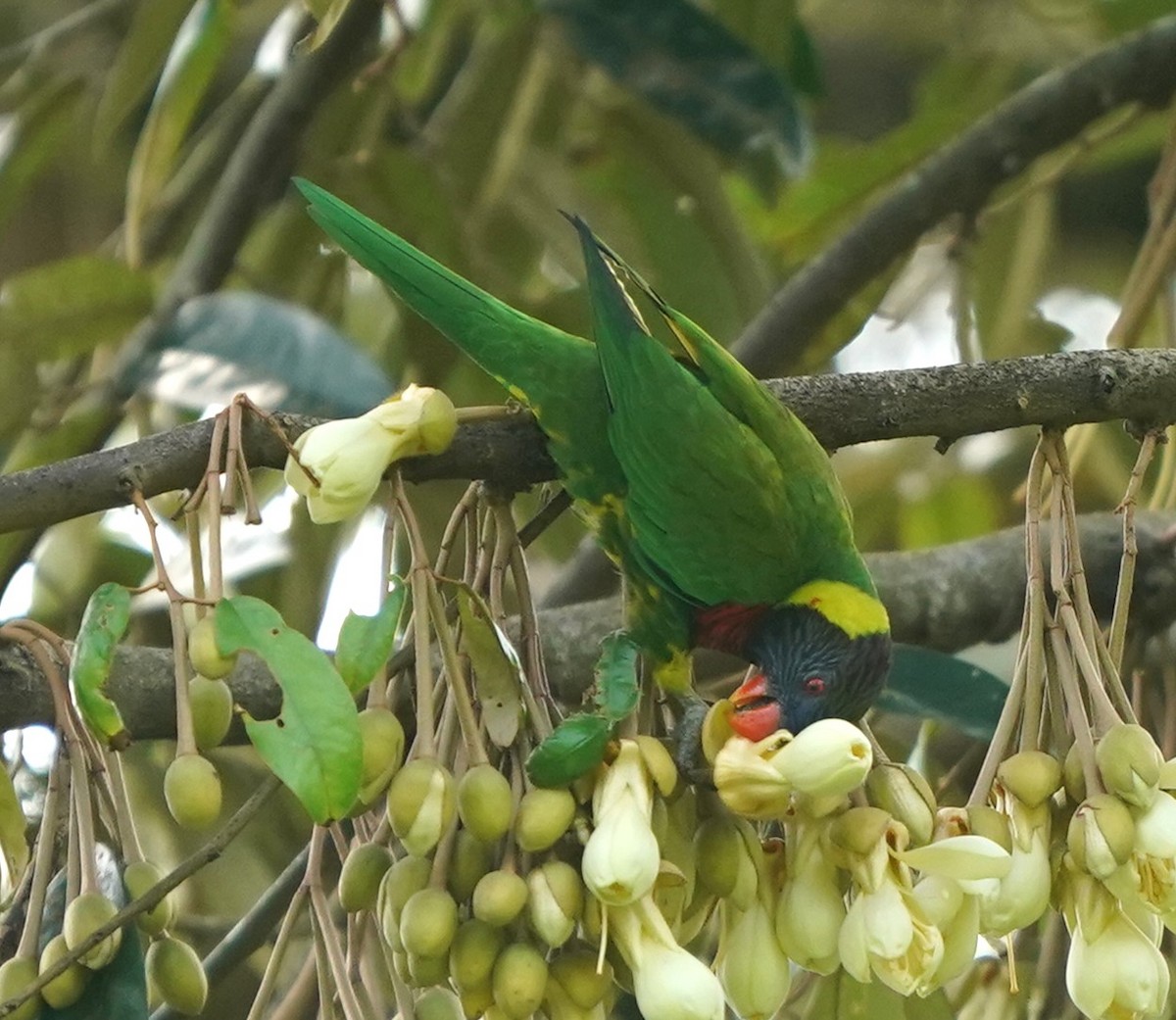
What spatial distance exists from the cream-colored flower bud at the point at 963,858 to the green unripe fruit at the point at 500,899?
0.22 meters

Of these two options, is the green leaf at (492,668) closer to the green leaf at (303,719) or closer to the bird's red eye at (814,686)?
the green leaf at (303,719)

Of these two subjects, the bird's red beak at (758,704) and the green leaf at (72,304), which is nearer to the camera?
the bird's red beak at (758,704)

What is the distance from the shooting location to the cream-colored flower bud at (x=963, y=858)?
3.01 ft

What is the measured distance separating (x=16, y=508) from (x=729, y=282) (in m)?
1.32

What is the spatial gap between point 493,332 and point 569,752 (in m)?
0.66

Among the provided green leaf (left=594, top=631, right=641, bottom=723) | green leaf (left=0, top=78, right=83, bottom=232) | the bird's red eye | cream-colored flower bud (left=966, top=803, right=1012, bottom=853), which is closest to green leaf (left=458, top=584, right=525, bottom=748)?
green leaf (left=594, top=631, right=641, bottom=723)

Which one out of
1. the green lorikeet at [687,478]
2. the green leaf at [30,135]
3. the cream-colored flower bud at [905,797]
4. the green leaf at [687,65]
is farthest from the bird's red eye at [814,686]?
the green leaf at [30,135]

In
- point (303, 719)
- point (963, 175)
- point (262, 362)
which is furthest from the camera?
point (963, 175)

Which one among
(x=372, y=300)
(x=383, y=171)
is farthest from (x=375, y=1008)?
(x=372, y=300)

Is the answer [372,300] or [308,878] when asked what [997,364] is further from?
[372,300]

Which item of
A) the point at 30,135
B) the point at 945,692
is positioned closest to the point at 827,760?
the point at 945,692

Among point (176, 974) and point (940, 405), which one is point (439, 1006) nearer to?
point (176, 974)

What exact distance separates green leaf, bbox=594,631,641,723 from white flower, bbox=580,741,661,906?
34 millimetres

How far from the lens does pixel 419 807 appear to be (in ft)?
2.95
